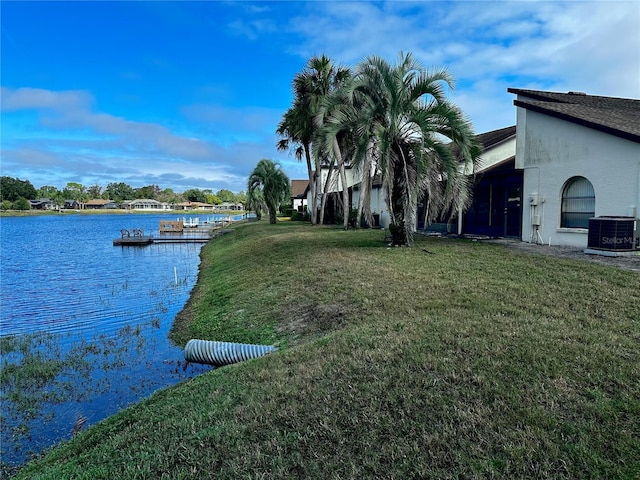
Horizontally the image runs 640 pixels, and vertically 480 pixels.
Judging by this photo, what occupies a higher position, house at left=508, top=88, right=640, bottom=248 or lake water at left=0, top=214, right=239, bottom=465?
house at left=508, top=88, right=640, bottom=248

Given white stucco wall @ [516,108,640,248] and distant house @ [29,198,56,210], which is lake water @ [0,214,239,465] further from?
distant house @ [29,198,56,210]

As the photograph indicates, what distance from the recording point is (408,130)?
1272 cm

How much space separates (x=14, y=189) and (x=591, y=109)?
460 feet

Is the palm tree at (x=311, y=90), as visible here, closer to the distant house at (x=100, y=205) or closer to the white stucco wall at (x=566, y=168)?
the white stucco wall at (x=566, y=168)

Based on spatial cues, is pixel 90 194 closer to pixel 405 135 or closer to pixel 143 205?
pixel 143 205

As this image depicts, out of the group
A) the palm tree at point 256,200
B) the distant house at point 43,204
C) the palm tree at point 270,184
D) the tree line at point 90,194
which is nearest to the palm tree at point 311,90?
the palm tree at point 270,184

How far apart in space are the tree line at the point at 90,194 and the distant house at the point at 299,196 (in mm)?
61677

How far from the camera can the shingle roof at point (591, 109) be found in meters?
11.1

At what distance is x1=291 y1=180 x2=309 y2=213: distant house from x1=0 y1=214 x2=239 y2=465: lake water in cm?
3676

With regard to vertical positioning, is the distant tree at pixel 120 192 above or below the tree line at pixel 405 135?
above

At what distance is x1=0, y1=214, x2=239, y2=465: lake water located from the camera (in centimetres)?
563

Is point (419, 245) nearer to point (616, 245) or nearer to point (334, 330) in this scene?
point (616, 245)

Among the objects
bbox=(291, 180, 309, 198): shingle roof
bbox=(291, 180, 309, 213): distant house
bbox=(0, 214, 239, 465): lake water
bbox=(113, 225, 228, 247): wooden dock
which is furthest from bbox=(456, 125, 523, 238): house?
bbox=(291, 180, 309, 198): shingle roof

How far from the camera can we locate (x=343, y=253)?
1321 cm
